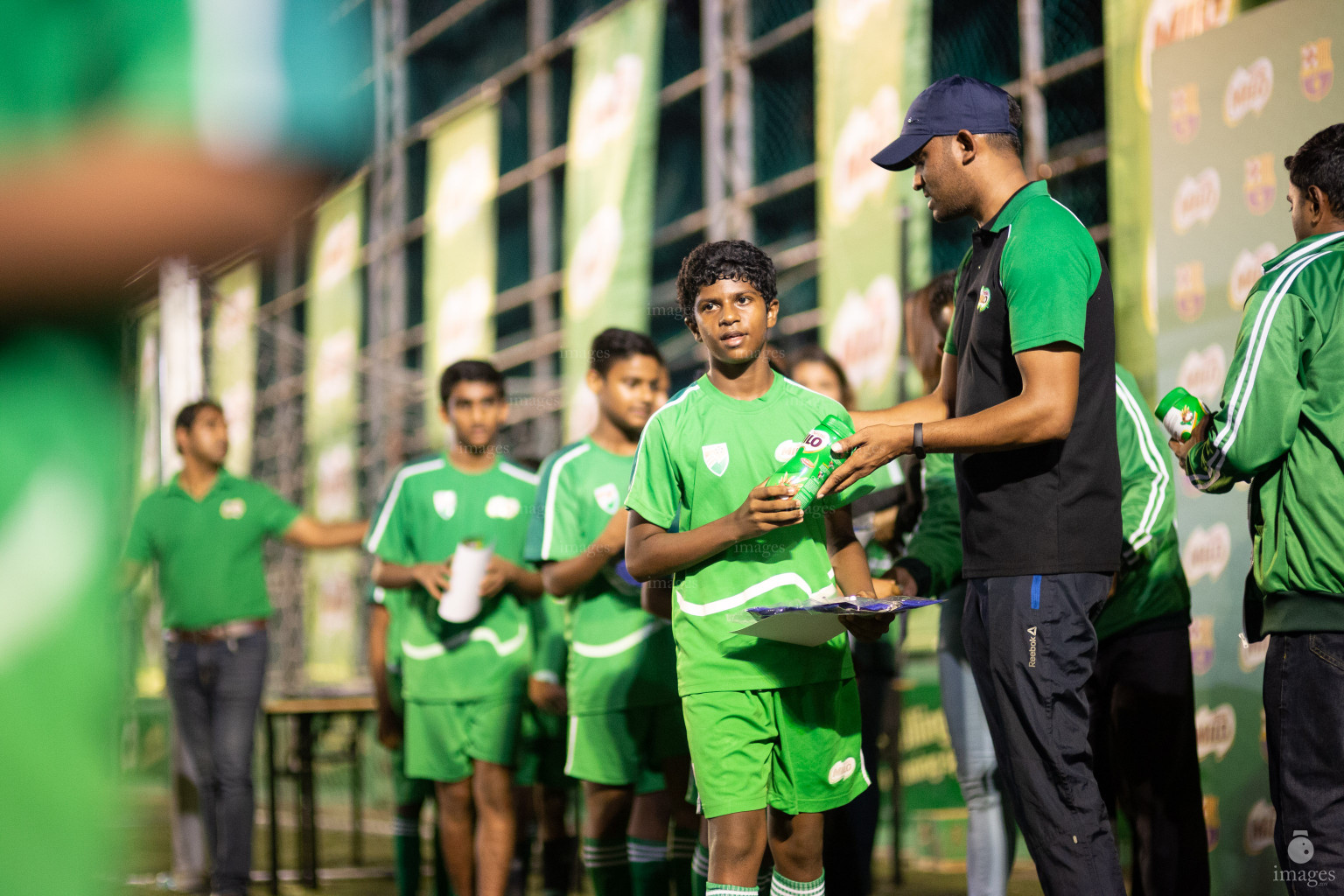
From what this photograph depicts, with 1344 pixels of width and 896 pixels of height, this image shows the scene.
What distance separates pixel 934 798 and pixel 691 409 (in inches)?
153

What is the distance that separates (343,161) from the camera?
30.0 inches

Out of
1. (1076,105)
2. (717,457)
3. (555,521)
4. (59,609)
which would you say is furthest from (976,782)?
(1076,105)

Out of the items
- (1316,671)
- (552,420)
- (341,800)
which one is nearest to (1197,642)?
(1316,671)

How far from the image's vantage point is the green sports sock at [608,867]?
3.73 metres

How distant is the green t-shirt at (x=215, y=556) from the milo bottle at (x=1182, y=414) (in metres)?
3.96

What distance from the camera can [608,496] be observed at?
12.7 feet

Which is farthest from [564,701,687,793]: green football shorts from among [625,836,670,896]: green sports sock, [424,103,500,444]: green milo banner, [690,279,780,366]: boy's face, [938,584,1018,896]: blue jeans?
[424,103,500,444]: green milo banner

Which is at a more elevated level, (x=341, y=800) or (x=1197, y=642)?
(x=1197, y=642)

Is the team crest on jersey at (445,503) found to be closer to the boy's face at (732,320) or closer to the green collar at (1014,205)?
the boy's face at (732,320)

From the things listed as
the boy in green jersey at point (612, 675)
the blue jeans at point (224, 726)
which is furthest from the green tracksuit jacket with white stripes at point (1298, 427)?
the blue jeans at point (224, 726)

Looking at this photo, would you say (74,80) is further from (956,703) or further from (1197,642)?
(1197,642)

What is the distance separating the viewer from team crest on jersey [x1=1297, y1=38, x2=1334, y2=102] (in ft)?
11.7

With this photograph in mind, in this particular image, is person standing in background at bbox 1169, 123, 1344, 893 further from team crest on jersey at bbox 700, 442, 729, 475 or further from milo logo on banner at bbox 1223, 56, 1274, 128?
milo logo on banner at bbox 1223, 56, 1274, 128

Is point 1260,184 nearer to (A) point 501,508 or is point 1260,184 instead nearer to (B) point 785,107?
(A) point 501,508
